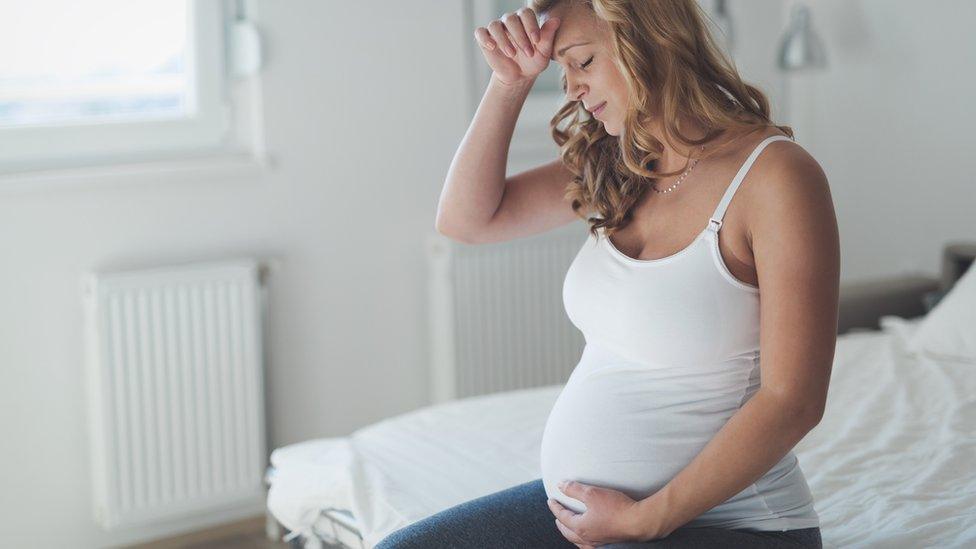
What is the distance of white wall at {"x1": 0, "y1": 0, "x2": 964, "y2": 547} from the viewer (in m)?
2.63

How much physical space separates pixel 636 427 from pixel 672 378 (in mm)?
73

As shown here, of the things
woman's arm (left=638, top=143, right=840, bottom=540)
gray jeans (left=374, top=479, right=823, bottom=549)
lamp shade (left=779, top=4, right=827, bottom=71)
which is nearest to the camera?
woman's arm (left=638, top=143, right=840, bottom=540)

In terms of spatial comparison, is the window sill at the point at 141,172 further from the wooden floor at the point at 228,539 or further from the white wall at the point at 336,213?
the wooden floor at the point at 228,539

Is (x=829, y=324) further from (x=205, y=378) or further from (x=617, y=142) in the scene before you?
(x=205, y=378)

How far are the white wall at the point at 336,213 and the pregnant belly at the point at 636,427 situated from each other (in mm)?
1698

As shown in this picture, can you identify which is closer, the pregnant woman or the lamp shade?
the pregnant woman

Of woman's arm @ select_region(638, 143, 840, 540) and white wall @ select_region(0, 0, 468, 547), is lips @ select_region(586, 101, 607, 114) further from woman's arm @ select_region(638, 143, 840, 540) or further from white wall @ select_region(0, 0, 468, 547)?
white wall @ select_region(0, 0, 468, 547)

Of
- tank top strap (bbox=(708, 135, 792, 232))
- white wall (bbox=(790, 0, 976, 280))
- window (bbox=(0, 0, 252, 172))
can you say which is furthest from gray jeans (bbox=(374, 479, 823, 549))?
white wall (bbox=(790, 0, 976, 280))

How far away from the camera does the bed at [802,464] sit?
160cm

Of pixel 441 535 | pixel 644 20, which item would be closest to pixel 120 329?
pixel 441 535

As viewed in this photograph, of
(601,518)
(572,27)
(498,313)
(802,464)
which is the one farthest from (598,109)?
(498,313)

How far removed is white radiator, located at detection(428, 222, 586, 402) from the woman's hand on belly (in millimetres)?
1766

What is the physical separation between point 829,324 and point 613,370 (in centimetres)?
27

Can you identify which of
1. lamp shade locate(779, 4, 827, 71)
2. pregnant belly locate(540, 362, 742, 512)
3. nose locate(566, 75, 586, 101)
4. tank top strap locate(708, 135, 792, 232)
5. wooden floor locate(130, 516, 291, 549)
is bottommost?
wooden floor locate(130, 516, 291, 549)
